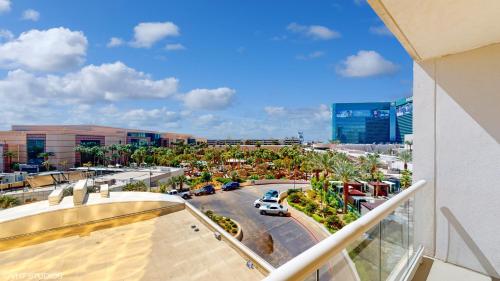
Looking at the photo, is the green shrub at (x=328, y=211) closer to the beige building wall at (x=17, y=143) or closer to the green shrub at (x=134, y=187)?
the green shrub at (x=134, y=187)

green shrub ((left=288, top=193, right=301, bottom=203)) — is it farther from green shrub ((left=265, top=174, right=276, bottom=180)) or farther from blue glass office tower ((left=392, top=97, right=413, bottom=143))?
blue glass office tower ((left=392, top=97, right=413, bottom=143))

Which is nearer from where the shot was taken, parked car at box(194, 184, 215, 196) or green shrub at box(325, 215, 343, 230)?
green shrub at box(325, 215, 343, 230)

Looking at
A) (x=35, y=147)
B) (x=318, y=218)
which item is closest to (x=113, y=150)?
(x=35, y=147)

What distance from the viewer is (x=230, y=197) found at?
25.9 m

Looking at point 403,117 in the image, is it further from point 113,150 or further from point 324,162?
point 113,150

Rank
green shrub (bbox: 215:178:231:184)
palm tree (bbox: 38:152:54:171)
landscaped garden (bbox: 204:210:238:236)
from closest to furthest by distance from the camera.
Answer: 1. landscaped garden (bbox: 204:210:238:236)
2. green shrub (bbox: 215:178:231:184)
3. palm tree (bbox: 38:152:54:171)

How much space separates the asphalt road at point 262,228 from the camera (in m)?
14.0

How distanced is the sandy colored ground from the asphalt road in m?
6.05

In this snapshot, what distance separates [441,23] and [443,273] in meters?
2.11

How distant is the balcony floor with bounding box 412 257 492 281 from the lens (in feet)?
7.40

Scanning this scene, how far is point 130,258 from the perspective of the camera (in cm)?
654

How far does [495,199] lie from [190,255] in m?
6.35

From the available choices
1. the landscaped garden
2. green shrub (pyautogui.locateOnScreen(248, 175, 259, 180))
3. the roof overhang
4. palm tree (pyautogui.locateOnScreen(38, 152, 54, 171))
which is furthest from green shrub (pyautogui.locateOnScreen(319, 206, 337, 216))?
palm tree (pyautogui.locateOnScreen(38, 152, 54, 171))

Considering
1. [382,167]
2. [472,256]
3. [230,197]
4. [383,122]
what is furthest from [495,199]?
[383,122]
